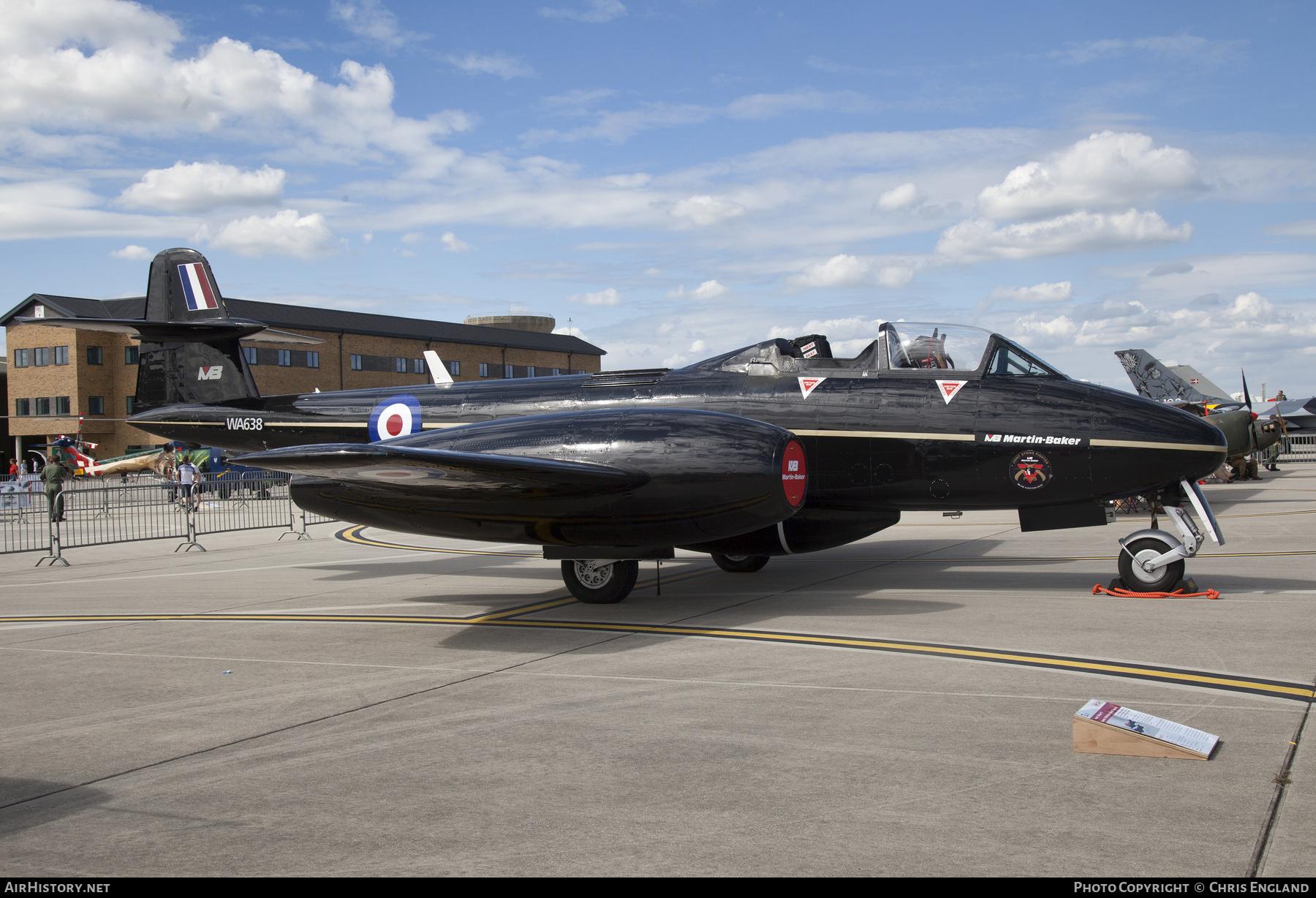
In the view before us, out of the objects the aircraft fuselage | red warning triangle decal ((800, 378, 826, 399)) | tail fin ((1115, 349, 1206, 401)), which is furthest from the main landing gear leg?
tail fin ((1115, 349, 1206, 401))

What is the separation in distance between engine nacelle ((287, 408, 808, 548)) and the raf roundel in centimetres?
275

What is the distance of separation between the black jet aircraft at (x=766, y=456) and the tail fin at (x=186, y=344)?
336 cm

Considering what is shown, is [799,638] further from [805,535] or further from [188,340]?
[188,340]

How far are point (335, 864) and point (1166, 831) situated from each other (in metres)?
3.27

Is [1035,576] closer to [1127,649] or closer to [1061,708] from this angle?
[1127,649]

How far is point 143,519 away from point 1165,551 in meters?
26.9

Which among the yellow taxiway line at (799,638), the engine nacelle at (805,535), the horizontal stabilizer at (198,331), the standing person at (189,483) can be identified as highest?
the horizontal stabilizer at (198,331)

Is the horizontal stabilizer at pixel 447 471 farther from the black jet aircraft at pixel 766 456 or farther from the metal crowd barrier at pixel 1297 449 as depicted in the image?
the metal crowd barrier at pixel 1297 449

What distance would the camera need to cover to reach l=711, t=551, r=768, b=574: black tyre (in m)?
11.9

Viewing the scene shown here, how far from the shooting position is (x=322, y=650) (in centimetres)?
777

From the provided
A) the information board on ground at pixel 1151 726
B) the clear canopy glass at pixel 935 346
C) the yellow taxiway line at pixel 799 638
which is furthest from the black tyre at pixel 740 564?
the information board on ground at pixel 1151 726

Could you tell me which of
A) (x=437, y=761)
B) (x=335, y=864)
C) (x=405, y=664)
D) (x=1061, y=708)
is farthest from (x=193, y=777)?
(x=1061, y=708)

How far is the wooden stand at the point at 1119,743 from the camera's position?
4512 millimetres

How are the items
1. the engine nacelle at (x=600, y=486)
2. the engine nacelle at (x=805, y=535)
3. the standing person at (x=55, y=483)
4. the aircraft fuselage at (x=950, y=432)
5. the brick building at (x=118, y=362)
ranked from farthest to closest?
the brick building at (x=118, y=362) < the standing person at (x=55, y=483) < the engine nacelle at (x=805, y=535) < the aircraft fuselage at (x=950, y=432) < the engine nacelle at (x=600, y=486)
